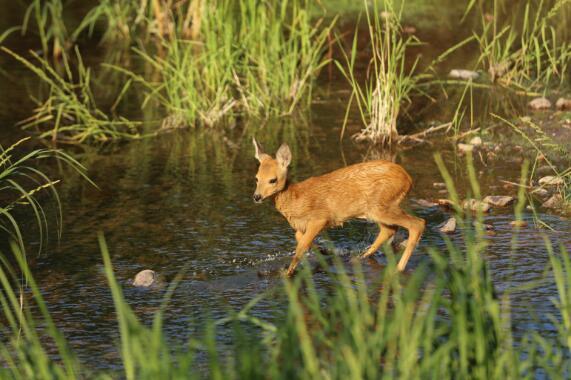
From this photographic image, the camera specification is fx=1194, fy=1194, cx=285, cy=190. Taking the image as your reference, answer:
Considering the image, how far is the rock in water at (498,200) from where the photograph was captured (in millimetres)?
9227

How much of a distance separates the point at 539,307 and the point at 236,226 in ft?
9.27

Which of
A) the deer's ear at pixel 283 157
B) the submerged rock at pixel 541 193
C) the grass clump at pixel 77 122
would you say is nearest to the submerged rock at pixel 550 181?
the submerged rock at pixel 541 193

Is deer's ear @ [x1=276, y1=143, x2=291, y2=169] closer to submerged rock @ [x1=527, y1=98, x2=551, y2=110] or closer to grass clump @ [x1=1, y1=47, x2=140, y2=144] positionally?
grass clump @ [x1=1, y1=47, x2=140, y2=144]

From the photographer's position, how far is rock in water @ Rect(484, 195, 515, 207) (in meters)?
9.23

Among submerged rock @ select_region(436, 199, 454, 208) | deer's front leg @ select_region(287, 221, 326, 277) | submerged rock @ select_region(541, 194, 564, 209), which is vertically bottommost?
submerged rock @ select_region(436, 199, 454, 208)

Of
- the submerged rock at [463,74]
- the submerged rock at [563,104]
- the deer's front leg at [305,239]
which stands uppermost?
the deer's front leg at [305,239]

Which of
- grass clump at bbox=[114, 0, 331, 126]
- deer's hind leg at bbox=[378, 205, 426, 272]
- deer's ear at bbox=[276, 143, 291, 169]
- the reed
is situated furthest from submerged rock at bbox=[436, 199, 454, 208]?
the reed

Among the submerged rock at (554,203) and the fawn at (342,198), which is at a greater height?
the fawn at (342,198)

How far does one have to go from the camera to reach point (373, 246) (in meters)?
8.40

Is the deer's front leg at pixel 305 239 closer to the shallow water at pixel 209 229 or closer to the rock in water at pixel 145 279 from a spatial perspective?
the shallow water at pixel 209 229

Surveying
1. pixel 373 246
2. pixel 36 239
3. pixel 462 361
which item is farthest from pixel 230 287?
pixel 462 361

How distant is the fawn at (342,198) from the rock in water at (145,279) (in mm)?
965

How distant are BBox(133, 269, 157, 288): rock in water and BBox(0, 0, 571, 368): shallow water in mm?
66

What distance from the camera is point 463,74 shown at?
537 inches
